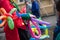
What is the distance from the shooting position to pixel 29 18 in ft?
8.01

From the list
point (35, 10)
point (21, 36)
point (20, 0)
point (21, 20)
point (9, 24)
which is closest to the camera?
point (9, 24)

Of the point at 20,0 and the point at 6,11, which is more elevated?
the point at 6,11

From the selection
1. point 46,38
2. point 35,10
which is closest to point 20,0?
point 35,10

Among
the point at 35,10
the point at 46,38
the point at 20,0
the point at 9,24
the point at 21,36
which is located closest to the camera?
the point at 9,24

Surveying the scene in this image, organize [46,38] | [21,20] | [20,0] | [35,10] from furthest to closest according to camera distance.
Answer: [20,0]
[35,10]
[46,38]
[21,20]

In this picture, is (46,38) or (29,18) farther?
Answer: (46,38)

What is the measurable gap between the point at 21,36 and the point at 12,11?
458mm

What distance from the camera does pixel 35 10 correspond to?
6918 mm

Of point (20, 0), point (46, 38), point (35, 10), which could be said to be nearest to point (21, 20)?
point (46, 38)

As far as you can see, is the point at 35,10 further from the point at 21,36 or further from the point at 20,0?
the point at 20,0

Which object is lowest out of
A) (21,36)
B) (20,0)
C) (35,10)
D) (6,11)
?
(20,0)

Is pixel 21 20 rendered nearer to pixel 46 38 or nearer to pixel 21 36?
pixel 21 36

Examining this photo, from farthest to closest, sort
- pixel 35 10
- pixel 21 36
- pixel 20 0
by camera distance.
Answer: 1. pixel 20 0
2. pixel 35 10
3. pixel 21 36

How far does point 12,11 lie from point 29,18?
21 cm
